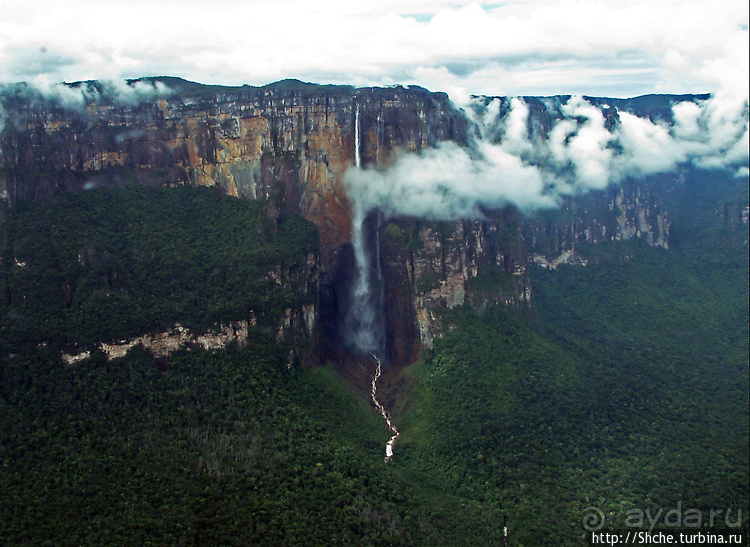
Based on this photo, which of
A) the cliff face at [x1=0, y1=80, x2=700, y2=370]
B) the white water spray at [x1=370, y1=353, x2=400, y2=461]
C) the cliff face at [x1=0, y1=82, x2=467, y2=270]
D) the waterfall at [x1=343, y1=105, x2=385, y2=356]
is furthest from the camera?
the waterfall at [x1=343, y1=105, x2=385, y2=356]

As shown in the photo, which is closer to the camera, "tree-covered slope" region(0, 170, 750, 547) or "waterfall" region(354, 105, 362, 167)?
"tree-covered slope" region(0, 170, 750, 547)

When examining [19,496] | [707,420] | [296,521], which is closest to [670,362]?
[707,420]

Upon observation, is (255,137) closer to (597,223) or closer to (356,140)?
(356,140)

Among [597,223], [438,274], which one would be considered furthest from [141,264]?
[597,223]

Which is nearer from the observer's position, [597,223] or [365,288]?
[365,288]

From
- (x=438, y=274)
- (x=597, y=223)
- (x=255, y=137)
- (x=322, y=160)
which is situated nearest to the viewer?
(x=438, y=274)

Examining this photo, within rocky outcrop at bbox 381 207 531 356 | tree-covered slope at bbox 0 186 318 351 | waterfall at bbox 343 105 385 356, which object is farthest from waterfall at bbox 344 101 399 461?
tree-covered slope at bbox 0 186 318 351

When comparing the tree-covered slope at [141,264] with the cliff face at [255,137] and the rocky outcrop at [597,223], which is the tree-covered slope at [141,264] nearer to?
the cliff face at [255,137]

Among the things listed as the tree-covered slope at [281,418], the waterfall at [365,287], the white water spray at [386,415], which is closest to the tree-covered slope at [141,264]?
the tree-covered slope at [281,418]

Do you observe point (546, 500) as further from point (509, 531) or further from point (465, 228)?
point (465, 228)

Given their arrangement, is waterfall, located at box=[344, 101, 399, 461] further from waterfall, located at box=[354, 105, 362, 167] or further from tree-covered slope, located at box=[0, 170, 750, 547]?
tree-covered slope, located at box=[0, 170, 750, 547]
